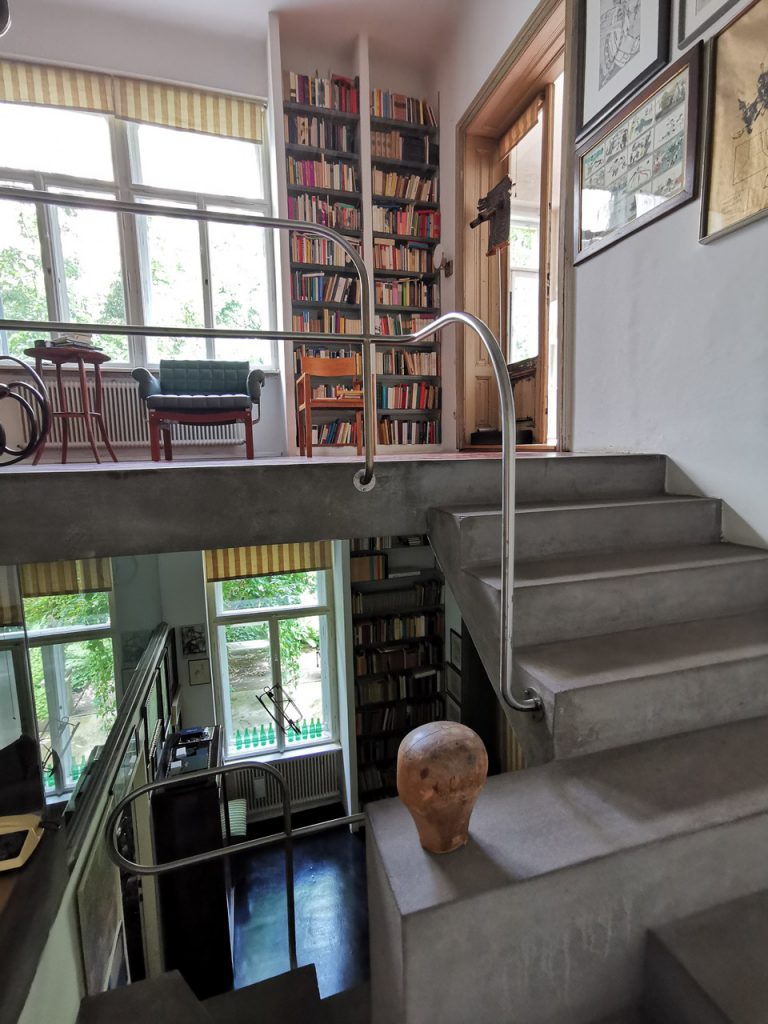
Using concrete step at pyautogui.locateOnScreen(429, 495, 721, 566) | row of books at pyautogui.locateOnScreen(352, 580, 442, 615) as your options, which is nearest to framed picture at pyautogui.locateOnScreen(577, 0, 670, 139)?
concrete step at pyautogui.locateOnScreen(429, 495, 721, 566)

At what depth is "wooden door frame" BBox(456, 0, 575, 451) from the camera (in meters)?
2.92

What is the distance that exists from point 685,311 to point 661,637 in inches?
60.5

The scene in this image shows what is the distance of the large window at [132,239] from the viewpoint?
420 centimetres

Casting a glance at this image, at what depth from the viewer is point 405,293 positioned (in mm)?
4805

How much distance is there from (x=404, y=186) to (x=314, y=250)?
105 centimetres

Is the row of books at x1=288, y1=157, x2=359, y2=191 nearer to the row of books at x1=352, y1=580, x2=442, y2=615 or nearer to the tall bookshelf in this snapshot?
the tall bookshelf

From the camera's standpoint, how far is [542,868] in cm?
92

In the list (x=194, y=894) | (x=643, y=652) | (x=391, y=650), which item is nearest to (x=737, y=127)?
(x=643, y=652)

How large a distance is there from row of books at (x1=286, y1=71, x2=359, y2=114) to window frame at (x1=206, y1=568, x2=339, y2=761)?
14.1ft

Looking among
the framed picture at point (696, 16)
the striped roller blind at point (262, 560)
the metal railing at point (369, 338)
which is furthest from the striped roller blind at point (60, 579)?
the framed picture at point (696, 16)

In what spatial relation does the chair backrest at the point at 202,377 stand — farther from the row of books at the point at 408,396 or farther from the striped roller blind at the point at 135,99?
the striped roller blind at the point at 135,99

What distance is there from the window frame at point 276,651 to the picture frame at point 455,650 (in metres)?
1.28

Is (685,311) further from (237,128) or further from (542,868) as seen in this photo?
(237,128)

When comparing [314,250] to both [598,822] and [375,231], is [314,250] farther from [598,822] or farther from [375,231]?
[598,822]
